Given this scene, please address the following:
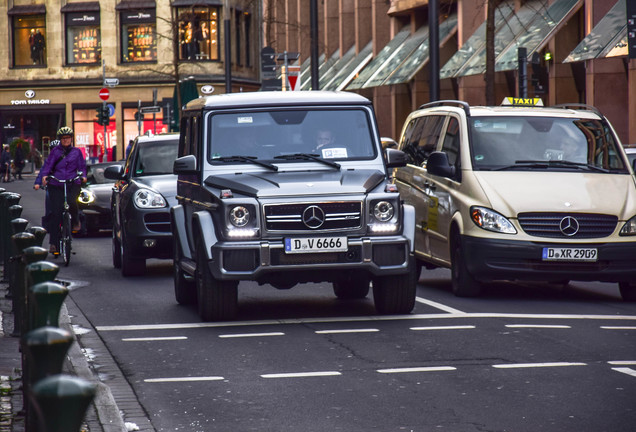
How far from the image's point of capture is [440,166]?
13055mm

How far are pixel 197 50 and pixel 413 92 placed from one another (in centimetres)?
2524

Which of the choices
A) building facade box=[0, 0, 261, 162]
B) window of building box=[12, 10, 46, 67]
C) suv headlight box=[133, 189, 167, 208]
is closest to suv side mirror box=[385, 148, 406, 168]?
suv headlight box=[133, 189, 167, 208]

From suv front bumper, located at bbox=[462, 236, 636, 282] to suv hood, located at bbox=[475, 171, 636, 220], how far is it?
1.03ft

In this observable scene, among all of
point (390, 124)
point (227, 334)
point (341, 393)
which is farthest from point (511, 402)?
point (390, 124)

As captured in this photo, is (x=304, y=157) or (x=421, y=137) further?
(x=421, y=137)

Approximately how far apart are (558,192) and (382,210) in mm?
2435

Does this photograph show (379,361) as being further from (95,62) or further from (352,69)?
(95,62)

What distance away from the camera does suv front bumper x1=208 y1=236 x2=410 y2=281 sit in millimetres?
10297

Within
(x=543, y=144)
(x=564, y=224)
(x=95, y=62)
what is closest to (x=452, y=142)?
(x=543, y=144)

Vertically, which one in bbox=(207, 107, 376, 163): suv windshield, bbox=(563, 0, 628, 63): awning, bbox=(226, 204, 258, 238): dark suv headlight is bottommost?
bbox=(226, 204, 258, 238): dark suv headlight

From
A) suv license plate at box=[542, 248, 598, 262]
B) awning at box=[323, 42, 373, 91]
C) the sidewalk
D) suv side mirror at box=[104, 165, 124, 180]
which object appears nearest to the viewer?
the sidewalk

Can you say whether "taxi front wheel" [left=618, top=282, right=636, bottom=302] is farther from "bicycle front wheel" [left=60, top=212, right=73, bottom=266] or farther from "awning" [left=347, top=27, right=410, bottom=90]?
"awning" [left=347, top=27, right=410, bottom=90]

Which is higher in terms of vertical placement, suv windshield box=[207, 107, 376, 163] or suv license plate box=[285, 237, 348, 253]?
suv windshield box=[207, 107, 376, 163]

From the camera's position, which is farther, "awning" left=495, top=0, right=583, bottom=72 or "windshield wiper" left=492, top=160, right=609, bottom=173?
"awning" left=495, top=0, right=583, bottom=72
